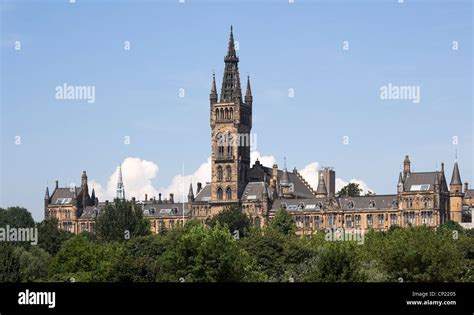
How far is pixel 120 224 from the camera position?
169250mm

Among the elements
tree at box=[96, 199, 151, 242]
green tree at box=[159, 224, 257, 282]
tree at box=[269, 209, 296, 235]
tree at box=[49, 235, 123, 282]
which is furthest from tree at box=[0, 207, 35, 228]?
green tree at box=[159, 224, 257, 282]

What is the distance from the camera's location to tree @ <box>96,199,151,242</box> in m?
167

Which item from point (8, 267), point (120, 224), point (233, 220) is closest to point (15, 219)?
point (120, 224)

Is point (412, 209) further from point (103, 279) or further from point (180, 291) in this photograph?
point (180, 291)

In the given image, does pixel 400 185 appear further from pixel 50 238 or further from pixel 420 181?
pixel 50 238

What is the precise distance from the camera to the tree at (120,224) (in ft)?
548

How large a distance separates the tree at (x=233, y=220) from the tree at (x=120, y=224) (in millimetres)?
18715

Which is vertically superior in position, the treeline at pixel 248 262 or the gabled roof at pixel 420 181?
the gabled roof at pixel 420 181

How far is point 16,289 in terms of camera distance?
1781 inches

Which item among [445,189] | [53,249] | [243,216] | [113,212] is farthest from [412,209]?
[53,249]

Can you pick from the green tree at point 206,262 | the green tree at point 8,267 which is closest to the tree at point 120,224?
the green tree at point 8,267

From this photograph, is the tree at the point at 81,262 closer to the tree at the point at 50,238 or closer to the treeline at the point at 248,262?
the treeline at the point at 248,262

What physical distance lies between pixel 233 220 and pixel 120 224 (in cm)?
2672

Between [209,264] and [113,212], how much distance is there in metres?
91.8
